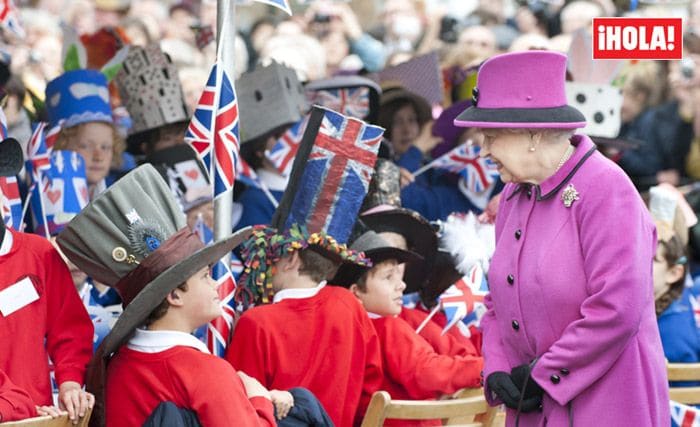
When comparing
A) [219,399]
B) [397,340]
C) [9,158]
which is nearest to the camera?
[219,399]

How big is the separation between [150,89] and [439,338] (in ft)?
7.41

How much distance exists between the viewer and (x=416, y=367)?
543 centimetres

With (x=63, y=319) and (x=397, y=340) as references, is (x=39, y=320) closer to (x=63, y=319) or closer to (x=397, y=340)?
(x=63, y=319)

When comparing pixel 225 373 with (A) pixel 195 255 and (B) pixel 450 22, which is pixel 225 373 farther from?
(B) pixel 450 22

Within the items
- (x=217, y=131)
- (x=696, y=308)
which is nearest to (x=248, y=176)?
(x=217, y=131)

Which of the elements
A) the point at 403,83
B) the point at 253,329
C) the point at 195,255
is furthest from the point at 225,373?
the point at 403,83

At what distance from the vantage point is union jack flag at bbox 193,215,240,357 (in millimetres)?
5184

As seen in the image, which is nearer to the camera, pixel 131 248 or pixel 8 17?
pixel 131 248

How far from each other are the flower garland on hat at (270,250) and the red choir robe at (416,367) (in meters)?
0.33

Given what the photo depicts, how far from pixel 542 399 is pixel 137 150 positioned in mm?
3798

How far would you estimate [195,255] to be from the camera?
433 centimetres

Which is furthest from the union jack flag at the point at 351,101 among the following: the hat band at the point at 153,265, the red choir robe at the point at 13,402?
the red choir robe at the point at 13,402

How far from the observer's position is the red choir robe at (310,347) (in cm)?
511

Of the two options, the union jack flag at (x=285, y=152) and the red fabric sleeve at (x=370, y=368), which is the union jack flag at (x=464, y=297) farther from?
the union jack flag at (x=285, y=152)
